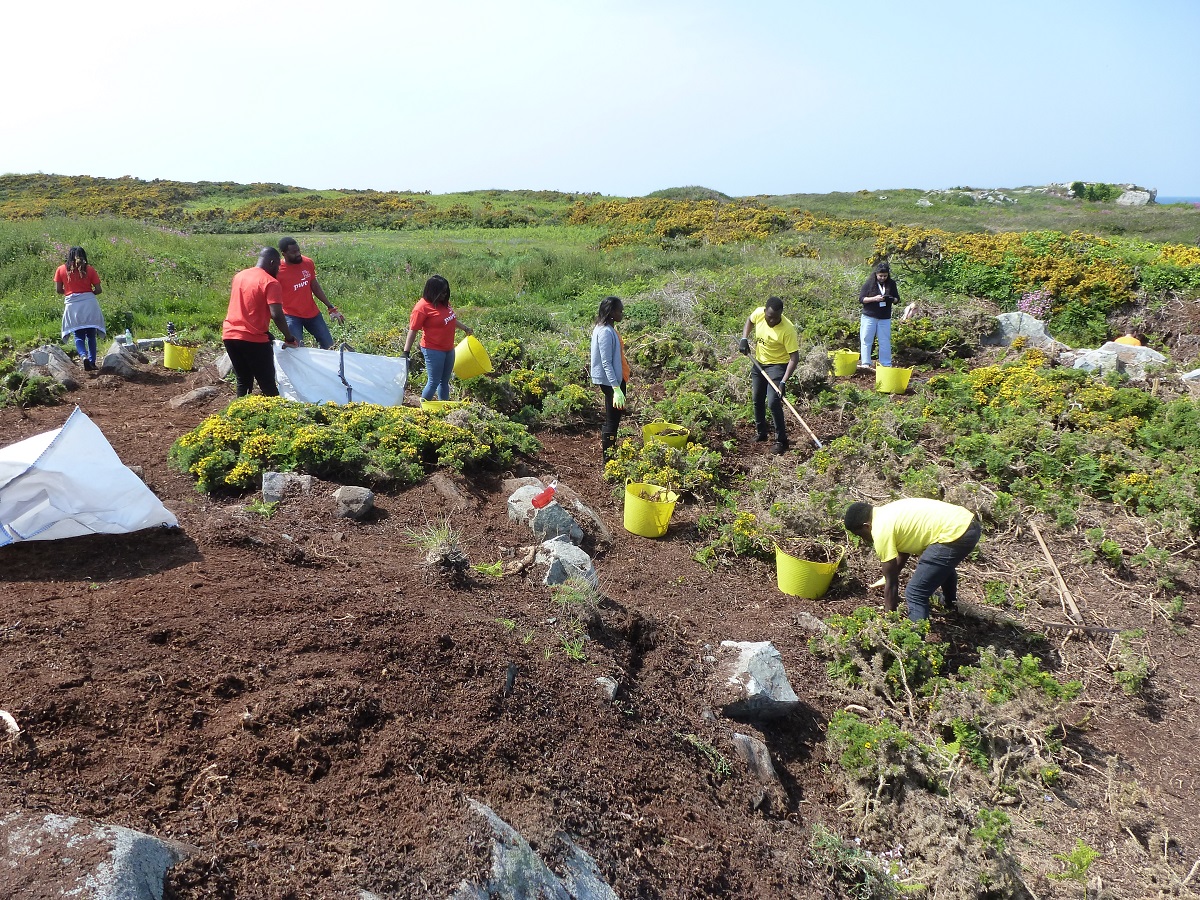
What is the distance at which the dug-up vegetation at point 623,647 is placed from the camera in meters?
2.38

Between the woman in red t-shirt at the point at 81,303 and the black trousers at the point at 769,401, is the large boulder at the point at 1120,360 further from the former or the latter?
the woman in red t-shirt at the point at 81,303

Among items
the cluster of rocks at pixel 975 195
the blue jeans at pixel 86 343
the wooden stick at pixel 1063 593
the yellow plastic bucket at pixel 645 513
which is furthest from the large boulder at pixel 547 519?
the cluster of rocks at pixel 975 195

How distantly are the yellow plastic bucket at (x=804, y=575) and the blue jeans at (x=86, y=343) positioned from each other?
7702 millimetres

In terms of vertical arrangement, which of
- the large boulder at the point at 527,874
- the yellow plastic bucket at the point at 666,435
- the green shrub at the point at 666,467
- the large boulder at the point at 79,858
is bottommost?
the large boulder at the point at 527,874

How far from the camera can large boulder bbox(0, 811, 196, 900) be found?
1.70 metres

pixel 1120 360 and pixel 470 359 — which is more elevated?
pixel 470 359

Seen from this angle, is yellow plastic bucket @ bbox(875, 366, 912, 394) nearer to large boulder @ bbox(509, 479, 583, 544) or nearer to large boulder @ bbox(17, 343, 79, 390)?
large boulder @ bbox(509, 479, 583, 544)

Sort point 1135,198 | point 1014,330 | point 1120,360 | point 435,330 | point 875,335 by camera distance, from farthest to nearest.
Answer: point 1135,198 < point 1014,330 < point 875,335 < point 1120,360 < point 435,330

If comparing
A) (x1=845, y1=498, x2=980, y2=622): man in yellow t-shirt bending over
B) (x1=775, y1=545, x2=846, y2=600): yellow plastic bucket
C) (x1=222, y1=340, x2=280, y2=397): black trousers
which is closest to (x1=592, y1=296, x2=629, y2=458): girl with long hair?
(x1=775, y1=545, x2=846, y2=600): yellow plastic bucket

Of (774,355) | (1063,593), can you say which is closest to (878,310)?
(774,355)

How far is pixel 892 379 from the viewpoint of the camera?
26.4 ft

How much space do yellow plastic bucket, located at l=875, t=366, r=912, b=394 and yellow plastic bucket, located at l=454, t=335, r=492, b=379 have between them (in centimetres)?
449

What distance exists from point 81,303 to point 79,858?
7.87 m

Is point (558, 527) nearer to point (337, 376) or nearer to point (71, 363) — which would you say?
point (337, 376)
